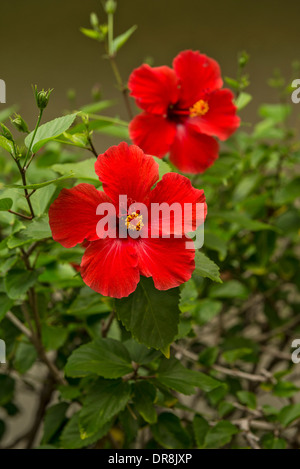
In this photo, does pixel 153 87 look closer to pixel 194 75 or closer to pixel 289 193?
pixel 194 75

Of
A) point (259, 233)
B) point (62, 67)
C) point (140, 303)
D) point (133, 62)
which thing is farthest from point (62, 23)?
point (140, 303)

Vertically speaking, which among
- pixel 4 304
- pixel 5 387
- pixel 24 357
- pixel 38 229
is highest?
pixel 38 229

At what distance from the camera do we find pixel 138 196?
0.42 meters

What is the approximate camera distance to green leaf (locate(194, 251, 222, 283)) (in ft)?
1.34

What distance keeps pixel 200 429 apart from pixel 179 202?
407 millimetres

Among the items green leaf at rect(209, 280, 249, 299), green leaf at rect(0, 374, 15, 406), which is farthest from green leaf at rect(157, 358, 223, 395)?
green leaf at rect(0, 374, 15, 406)

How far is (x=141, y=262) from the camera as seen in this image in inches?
15.7

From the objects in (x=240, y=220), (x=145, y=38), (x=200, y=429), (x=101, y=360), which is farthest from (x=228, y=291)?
(x=145, y=38)

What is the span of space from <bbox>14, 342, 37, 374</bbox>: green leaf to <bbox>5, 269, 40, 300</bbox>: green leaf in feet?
0.86

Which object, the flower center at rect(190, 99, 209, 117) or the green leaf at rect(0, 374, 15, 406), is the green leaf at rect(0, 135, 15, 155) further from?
the green leaf at rect(0, 374, 15, 406)

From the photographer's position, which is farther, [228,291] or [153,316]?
[228,291]

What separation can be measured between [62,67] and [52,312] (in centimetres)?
119
